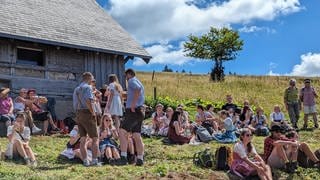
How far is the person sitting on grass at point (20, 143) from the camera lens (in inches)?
394

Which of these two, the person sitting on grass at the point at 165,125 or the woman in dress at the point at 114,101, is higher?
the woman in dress at the point at 114,101

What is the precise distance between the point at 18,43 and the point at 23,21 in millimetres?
788

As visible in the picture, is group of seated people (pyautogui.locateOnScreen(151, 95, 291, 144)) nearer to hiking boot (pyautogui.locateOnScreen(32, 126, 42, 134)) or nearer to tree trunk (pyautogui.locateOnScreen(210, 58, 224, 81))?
hiking boot (pyautogui.locateOnScreen(32, 126, 42, 134))

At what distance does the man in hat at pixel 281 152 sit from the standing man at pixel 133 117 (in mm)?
2896

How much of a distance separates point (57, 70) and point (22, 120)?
7508mm

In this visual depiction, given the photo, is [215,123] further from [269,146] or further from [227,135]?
[269,146]

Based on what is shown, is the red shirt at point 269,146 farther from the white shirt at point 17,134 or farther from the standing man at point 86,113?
the white shirt at point 17,134

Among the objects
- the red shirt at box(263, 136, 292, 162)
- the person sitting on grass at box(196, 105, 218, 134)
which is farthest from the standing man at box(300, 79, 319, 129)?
the red shirt at box(263, 136, 292, 162)

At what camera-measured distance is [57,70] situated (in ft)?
58.4

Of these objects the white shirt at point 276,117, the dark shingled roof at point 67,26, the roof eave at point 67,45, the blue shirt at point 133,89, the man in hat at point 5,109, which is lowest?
the white shirt at point 276,117

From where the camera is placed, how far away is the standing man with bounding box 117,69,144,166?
9.74 metres

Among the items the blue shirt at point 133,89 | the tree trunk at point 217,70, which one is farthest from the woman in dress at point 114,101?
the tree trunk at point 217,70

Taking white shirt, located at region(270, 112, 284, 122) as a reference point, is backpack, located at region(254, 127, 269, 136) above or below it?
below

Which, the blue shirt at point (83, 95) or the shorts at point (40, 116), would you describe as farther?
the shorts at point (40, 116)
